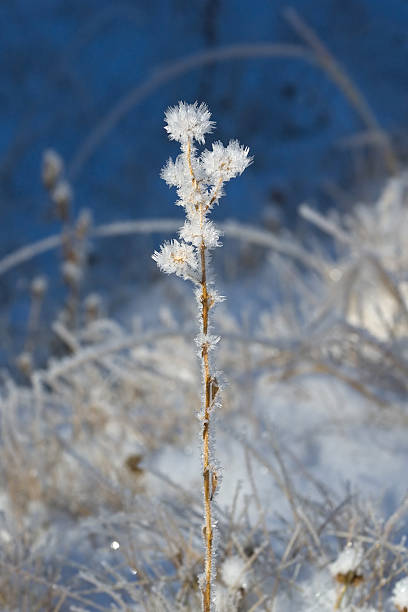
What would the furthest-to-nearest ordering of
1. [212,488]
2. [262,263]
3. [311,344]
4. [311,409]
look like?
[262,263]
[311,409]
[311,344]
[212,488]

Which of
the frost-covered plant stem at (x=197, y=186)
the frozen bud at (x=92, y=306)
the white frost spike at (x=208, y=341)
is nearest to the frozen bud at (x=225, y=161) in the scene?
the frost-covered plant stem at (x=197, y=186)

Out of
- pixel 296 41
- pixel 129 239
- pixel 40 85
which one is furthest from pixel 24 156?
pixel 296 41

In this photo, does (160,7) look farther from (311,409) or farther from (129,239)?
(311,409)

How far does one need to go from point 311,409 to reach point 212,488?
33.0 inches

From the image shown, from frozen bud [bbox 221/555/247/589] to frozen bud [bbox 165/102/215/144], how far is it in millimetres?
439

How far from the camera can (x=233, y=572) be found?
1.98 ft

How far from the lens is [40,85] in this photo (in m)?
5.23

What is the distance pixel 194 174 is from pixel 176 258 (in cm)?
5

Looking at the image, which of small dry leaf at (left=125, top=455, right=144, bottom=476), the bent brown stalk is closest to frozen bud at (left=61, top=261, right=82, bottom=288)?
small dry leaf at (left=125, top=455, right=144, bottom=476)

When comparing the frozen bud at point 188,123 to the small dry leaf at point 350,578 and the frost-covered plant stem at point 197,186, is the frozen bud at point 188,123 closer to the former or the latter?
the frost-covered plant stem at point 197,186

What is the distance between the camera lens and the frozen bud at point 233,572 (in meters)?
0.59

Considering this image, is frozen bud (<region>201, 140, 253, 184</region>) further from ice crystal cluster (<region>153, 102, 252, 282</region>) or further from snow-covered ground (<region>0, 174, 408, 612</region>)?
snow-covered ground (<region>0, 174, 408, 612</region>)

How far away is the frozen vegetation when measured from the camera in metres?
0.60

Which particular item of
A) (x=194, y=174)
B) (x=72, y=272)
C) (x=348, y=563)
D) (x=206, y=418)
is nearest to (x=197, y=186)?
(x=194, y=174)
